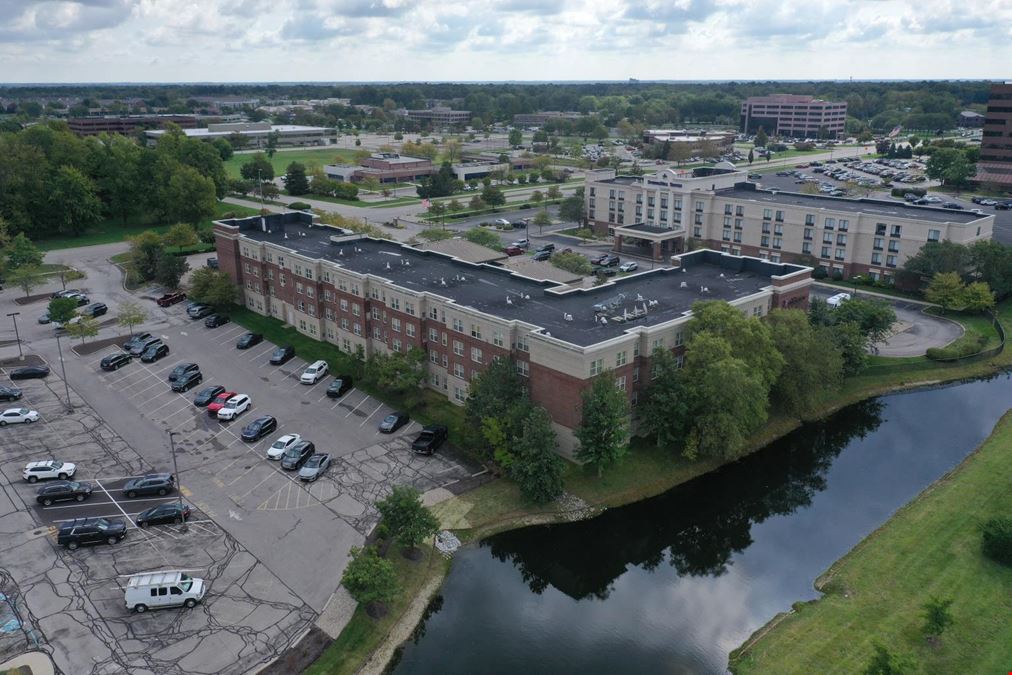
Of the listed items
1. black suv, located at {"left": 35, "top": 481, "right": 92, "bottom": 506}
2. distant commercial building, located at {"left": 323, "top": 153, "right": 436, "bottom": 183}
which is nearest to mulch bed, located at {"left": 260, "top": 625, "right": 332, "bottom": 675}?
black suv, located at {"left": 35, "top": 481, "right": 92, "bottom": 506}

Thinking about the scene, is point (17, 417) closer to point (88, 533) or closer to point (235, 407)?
point (235, 407)

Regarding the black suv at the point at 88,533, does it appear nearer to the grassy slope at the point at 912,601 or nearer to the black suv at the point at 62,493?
the black suv at the point at 62,493

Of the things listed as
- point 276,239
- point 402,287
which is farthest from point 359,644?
point 276,239

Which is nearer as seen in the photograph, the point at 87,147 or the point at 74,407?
the point at 74,407

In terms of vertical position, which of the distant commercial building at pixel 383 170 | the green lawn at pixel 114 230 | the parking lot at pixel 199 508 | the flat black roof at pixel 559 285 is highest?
the flat black roof at pixel 559 285

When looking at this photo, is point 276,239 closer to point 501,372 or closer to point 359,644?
point 501,372

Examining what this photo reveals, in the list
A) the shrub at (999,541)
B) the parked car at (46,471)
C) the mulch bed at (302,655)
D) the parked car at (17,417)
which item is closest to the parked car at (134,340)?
the parked car at (17,417)

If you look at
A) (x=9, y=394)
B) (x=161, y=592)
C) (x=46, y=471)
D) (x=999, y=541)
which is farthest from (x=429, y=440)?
(x=9, y=394)
